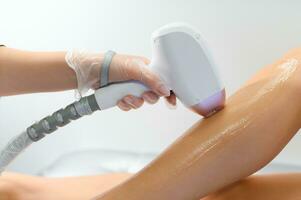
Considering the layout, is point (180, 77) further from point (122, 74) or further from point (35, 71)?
point (35, 71)

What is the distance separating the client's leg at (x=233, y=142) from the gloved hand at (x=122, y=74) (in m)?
0.13

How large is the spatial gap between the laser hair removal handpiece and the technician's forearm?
0.42 ft

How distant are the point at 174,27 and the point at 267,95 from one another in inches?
10.2

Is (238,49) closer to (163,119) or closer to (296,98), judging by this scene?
(163,119)

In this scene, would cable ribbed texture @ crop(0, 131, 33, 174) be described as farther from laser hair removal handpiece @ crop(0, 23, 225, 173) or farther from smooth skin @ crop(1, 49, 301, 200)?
smooth skin @ crop(1, 49, 301, 200)

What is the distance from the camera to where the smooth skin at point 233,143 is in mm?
974

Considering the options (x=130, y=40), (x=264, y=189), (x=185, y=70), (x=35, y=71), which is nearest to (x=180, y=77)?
(x=185, y=70)

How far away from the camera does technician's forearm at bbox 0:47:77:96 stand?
4.04ft

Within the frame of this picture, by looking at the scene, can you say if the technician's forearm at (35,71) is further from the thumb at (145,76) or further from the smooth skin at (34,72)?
the thumb at (145,76)

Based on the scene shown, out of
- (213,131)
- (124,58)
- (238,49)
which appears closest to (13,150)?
(124,58)

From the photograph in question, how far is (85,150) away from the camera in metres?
1.97

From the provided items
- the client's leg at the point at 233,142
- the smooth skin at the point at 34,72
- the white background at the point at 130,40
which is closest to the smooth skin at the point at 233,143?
the client's leg at the point at 233,142

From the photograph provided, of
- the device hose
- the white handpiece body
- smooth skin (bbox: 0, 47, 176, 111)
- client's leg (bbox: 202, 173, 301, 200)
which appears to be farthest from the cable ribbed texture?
client's leg (bbox: 202, 173, 301, 200)

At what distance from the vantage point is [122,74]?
3.55 feet
